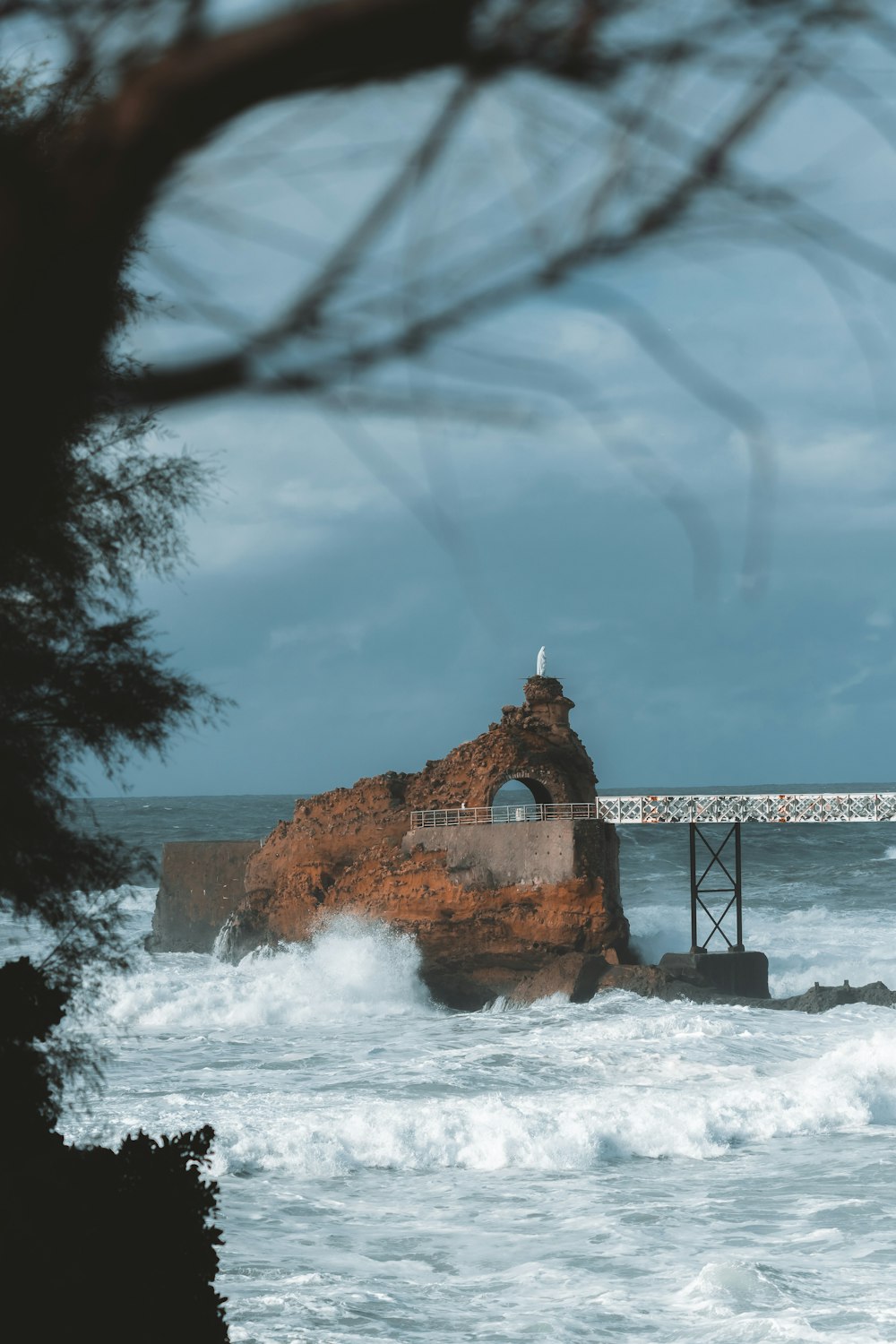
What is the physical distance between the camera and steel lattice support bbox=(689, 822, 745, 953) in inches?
1114

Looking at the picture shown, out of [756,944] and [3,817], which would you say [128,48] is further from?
→ [756,944]

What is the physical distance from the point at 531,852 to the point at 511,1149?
988 cm

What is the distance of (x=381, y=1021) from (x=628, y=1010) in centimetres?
471

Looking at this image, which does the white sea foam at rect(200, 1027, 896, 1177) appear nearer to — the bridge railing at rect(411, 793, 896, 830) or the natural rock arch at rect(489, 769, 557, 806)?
the bridge railing at rect(411, 793, 896, 830)

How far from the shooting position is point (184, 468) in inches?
214

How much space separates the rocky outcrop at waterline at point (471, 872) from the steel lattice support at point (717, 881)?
2686 millimetres

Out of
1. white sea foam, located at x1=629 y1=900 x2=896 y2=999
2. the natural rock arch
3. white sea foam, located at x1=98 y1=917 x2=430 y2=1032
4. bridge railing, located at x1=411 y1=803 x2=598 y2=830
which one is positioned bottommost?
white sea foam, located at x1=98 y1=917 x2=430 y2=1032

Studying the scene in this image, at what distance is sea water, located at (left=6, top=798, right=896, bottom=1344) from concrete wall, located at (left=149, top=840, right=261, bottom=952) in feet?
14.0

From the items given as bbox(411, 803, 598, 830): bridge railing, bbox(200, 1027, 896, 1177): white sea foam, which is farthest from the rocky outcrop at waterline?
bbox(200, 1027, 896, 1177): white sea foam

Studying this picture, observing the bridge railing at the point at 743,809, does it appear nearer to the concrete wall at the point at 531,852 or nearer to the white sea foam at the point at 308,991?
the concrete wall at the point at 531,852

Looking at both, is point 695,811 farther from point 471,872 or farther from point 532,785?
point 471,872

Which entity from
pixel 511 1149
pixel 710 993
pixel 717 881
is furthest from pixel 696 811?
pixel 717 881

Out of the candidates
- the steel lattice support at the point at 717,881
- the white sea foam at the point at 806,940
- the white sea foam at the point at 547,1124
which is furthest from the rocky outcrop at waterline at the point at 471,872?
the white sea foam at the point at 547,1124

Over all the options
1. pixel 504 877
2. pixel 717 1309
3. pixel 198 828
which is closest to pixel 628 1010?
pixel 504 877
